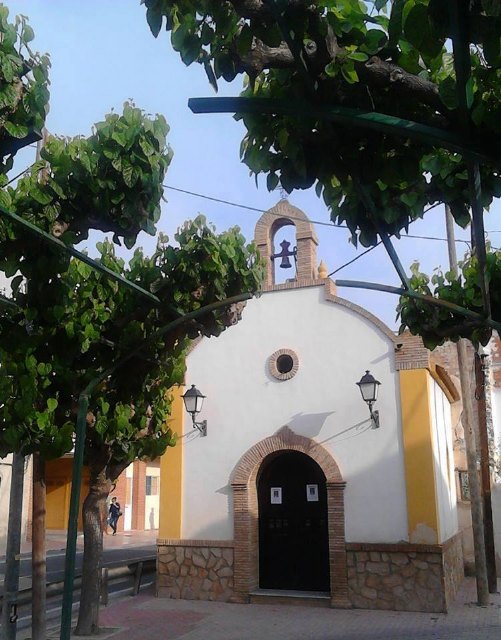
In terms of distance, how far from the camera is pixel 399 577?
11.2 meters

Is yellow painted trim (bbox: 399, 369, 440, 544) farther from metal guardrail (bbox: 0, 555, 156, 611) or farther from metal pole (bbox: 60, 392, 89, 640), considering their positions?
metal pole (bbox: 60, 392, 89, 640)

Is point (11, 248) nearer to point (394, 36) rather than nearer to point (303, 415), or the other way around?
point (394, 36)

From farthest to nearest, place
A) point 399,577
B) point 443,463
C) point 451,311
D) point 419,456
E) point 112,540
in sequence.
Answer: point 112,540
point 443,463
point 419,456
point 399,577
point 451,311

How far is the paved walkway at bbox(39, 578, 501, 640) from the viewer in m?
9.57

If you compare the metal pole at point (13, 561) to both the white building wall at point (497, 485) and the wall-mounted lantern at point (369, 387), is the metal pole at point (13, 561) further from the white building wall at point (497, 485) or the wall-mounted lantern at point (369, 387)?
the white building wall at point (497, 485)

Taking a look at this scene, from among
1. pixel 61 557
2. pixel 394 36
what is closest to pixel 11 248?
pixel 394 36

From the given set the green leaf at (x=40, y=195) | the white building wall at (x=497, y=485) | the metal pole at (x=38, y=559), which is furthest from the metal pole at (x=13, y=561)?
the white building wall at (x=497, y=485)

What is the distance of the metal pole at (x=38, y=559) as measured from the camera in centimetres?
784

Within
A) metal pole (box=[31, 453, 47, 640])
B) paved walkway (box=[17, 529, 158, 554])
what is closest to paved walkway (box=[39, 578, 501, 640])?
metal pole (box=[31, 453, 47, 640])

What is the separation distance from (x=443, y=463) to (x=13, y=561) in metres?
8.52

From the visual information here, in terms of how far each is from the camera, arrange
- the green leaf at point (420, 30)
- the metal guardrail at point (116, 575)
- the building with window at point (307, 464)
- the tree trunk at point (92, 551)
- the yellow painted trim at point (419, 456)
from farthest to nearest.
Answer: the building with window at point (307, 464) → the yellow painted trim at point (419, 456) → the metal guardrail at point (116, 575) → the tree trunk at point (92, 551) → the green leaf at point (420, 30)

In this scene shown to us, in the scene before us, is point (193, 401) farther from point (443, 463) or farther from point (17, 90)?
point (17, 90)

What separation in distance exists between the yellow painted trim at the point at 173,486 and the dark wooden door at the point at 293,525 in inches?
62.6

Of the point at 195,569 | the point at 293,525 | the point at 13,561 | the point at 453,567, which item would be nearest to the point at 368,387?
the point at 293,525
